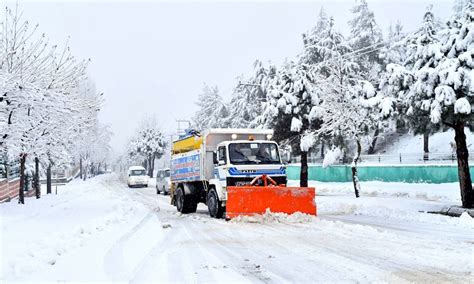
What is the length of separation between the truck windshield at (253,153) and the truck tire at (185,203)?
3565 mm

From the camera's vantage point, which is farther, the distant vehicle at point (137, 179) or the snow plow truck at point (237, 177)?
the distant vehicle at point (137, 179)

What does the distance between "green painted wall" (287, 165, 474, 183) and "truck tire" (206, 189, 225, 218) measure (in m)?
20.3

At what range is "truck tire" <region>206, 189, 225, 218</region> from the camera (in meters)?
15.3

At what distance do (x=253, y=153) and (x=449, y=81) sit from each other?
6.73 meters

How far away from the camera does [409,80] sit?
1702cm

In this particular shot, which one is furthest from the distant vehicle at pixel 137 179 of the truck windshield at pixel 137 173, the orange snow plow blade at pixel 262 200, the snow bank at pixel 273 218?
the snow bank at pixel 273 218

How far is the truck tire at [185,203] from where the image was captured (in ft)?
58.9

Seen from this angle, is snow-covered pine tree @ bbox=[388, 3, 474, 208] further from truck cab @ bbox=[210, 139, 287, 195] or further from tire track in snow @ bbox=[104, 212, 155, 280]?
tire track in snow @ bbox=[104, 212, 155, 280]

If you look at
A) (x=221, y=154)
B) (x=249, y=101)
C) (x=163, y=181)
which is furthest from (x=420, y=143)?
(x=221, y=154)

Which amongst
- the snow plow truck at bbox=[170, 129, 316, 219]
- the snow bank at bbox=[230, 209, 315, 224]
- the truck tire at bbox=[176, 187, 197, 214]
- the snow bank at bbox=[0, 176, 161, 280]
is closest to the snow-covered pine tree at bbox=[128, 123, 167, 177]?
the truck tire at bbox=[176, 187, 197, 214]

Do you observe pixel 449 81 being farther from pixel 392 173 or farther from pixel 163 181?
pixel 163 181

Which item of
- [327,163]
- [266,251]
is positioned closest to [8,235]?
[266,251]

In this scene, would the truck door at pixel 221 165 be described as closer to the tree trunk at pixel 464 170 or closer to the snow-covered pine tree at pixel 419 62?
the snow-covered pine tree at pixel 419 62

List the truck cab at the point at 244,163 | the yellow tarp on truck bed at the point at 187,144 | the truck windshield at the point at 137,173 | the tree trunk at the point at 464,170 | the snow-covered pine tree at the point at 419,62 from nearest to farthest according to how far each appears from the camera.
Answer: the truck cab at the point at 244,163 → the snow-covered pine tree at the point at 419,62 → the tree trunk at the point at 464,170 → the yellow tarp on truck bed at the point at 187,144 → the truck windshield at the point at 137,173
